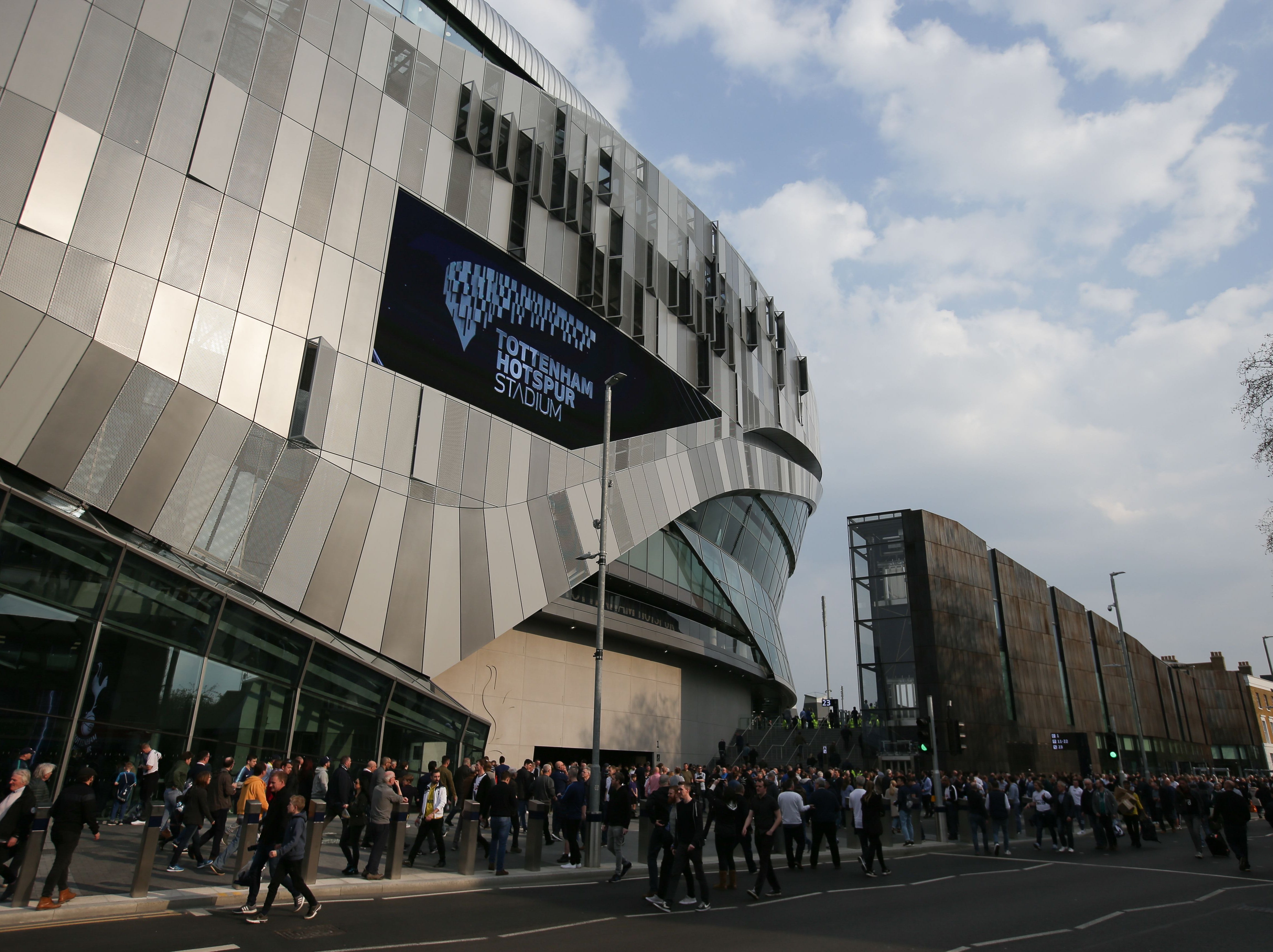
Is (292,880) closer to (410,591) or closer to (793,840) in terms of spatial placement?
(793,840)

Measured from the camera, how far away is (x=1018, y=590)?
1948 inches

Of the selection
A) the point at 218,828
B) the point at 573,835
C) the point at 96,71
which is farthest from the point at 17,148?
the point at 573,835

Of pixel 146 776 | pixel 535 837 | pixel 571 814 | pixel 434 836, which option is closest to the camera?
pixel 146 776

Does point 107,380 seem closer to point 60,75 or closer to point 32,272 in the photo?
point 32,272

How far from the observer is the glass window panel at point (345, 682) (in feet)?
62.1

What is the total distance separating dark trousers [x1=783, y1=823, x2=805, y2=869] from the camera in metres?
16.3

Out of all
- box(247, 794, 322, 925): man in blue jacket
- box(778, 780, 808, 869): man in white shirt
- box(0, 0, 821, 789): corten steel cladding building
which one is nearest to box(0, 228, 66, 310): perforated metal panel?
box(0, 0, 821, 789): corten steel cladding building

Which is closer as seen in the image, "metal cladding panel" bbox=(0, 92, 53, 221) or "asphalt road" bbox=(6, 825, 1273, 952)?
"asphalt road" bbox=(6, 825, 1273, 952)

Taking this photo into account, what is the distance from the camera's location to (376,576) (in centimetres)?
2153

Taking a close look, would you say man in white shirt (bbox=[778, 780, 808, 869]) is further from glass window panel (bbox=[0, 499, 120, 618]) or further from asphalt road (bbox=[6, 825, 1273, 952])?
glass window panel (bbox=[0, 499, 120, 618])

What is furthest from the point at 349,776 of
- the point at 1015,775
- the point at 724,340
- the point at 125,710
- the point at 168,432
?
the point at 1015,775

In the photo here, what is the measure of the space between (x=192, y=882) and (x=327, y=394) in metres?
13.1

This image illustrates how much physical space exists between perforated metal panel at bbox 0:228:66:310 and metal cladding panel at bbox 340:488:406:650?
872cm

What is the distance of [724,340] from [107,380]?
27.5 meters
